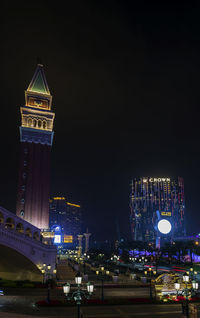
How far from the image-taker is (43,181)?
6506cm

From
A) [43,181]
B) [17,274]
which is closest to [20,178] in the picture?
[43,181]

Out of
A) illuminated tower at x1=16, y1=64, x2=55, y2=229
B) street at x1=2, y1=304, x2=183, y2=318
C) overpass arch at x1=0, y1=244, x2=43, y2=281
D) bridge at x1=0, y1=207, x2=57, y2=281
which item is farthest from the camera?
illuminated tower at x1=16, y1=64, x2=55, y2=229

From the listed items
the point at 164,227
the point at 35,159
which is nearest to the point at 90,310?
the point at 35,159

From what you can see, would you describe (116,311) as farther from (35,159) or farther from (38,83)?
(38,83)

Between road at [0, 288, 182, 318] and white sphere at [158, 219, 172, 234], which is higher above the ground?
white sphere at [158, 219, 172, 234]

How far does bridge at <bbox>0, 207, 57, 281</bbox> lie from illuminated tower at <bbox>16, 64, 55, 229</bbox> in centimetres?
2064

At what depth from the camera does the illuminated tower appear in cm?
6181

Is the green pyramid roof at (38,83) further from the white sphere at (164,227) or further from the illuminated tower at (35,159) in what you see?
the white sphere at (164,227)

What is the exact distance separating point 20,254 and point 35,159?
3430 centimetres

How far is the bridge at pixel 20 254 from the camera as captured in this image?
31.8 metres

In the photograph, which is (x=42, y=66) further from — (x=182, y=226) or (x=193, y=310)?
(x=182, y=226)

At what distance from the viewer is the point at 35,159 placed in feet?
213

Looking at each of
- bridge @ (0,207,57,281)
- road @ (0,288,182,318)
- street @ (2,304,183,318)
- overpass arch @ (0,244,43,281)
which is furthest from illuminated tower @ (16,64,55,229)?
street @ (2,304,183,318)

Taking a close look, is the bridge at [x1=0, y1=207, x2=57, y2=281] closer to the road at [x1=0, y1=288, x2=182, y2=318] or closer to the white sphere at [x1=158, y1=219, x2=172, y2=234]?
the road at [x1=0, y1=288, x2=182, y2=318]
